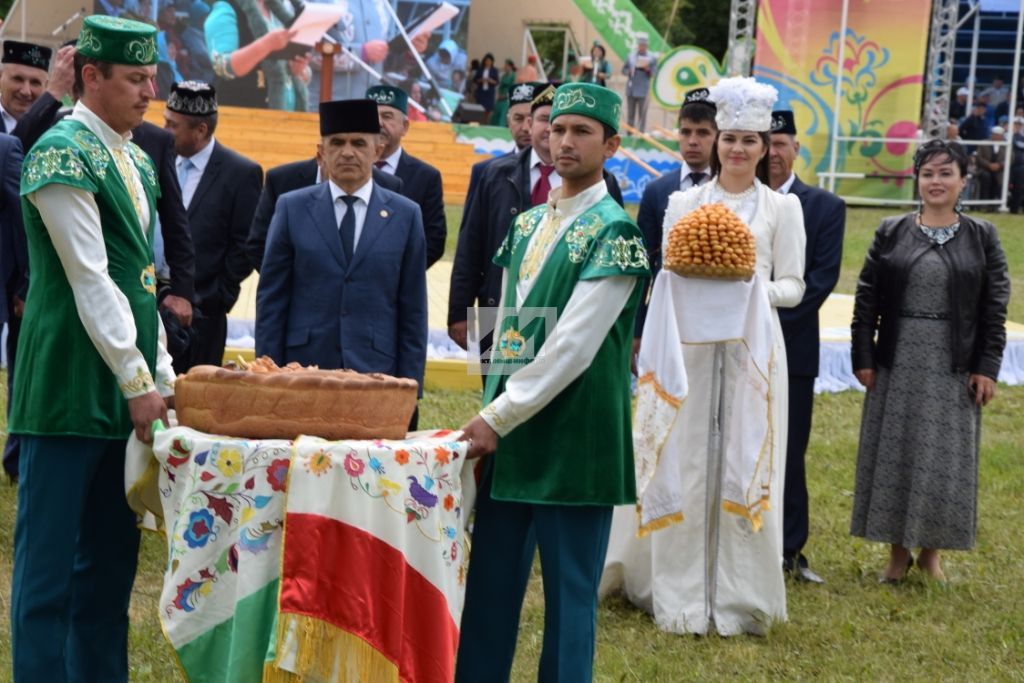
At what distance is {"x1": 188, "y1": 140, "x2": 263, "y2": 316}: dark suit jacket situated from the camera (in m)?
6.88

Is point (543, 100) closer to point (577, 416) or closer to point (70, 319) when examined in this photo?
point (577, 416)

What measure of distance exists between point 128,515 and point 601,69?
88.5 ft

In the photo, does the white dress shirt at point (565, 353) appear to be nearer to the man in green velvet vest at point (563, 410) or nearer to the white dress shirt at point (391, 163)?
the man in green velvet vest at point (563, 410)

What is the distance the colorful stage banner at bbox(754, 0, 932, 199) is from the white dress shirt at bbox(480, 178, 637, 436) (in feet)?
65.5

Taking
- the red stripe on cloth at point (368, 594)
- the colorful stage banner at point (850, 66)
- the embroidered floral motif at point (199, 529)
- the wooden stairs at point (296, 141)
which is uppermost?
the colorful stage banner at point (850, 66)

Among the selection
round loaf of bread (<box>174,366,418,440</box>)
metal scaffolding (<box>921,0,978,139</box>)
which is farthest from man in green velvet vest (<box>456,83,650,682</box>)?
metal scaffolding (<box>921,0,978,139</box>)

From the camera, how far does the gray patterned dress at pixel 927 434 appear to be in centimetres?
636

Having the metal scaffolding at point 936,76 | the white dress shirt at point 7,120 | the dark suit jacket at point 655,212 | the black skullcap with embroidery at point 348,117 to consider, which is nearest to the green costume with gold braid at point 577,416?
the black skullcap with embroidery at point 348,117

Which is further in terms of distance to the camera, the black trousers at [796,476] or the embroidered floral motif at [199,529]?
the black trousers at [796,476]

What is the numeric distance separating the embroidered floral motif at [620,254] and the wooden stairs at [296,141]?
21960 millimetres

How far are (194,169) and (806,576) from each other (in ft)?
10.6

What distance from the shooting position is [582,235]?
3975mm

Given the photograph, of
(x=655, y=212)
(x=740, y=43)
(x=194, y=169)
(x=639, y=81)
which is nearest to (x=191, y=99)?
(x=194, y=169)

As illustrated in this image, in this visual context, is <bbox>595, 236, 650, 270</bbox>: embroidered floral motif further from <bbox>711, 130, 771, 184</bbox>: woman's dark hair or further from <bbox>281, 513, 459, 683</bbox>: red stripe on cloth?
<bbox>711, 130, 771, 184</bbox>: woman's dark hair
